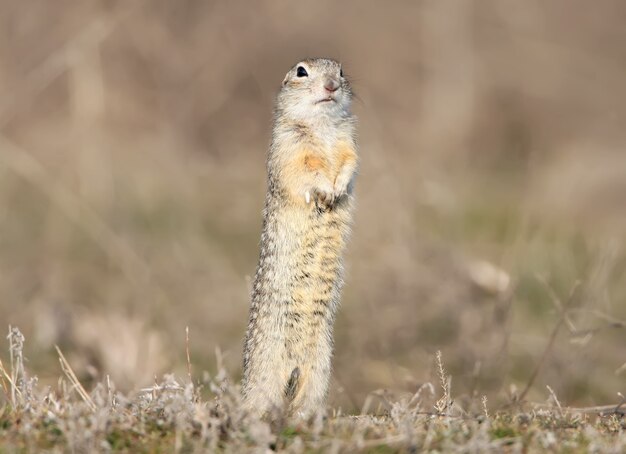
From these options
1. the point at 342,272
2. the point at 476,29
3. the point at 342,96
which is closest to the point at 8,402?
the point at 342,272

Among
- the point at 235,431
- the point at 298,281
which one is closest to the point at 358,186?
the point at 298,281

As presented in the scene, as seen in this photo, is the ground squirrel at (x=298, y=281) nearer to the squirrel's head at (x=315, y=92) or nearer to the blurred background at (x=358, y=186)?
the squirrel's head at (x=315, y=92)

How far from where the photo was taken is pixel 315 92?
7117 mm

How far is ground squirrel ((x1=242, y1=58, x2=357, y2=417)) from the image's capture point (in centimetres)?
636

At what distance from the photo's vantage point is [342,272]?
21.5ft

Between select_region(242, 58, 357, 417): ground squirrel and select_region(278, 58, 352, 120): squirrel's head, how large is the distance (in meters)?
0.37

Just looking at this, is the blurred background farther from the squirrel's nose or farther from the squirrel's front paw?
the squirrel's nose

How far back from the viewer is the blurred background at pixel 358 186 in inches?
423

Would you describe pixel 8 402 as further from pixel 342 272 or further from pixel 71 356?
pixel 71 356

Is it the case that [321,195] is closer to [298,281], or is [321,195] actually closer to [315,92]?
[298,281]

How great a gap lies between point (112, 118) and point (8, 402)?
1207cm

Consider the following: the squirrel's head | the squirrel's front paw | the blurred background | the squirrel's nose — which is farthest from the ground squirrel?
the blurred background

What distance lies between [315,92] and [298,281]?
140cm

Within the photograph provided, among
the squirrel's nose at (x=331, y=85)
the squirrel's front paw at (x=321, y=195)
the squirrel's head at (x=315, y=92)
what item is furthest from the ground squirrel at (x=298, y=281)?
the squirrel's nose at (x=331, y=85)
